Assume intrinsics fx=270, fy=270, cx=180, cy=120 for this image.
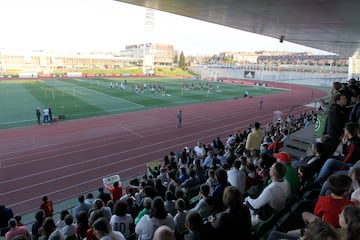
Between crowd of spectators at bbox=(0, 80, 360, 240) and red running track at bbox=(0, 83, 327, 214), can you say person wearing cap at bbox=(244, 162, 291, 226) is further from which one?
red running track at bbox=(0, 83, 327, 214)

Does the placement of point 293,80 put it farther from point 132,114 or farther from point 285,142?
point 285,142

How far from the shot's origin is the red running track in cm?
1230

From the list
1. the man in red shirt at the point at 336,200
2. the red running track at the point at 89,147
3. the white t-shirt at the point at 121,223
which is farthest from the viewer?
the red running track at the point at 89,147

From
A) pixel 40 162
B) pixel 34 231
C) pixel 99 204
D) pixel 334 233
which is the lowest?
pixel 40 162

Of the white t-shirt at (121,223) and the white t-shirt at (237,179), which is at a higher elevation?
the white t-shirt at (237,179)

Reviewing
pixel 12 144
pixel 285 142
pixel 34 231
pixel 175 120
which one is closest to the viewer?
pixel 34 231

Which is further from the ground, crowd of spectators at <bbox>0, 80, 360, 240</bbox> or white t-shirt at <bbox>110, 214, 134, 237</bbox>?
crowd of spectators at <bbox>0, 80, 360, 240</bbox>

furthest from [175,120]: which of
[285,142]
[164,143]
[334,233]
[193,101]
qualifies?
[334,233]

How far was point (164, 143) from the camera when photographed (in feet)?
62.9

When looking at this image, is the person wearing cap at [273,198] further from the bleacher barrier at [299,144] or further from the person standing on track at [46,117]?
the person standing on track at [46,117]

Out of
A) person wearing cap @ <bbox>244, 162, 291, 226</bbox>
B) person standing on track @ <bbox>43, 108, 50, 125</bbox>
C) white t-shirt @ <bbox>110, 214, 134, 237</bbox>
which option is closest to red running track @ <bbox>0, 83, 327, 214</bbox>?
person standing on track @ <bbox>43, 108, 50, 125</bbox>

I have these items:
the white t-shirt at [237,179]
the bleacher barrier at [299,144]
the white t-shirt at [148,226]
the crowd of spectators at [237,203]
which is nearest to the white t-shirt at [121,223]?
the crowd of spectators at [237,203]

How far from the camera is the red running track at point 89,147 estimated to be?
1230 cm

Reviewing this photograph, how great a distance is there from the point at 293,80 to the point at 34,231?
244ft
